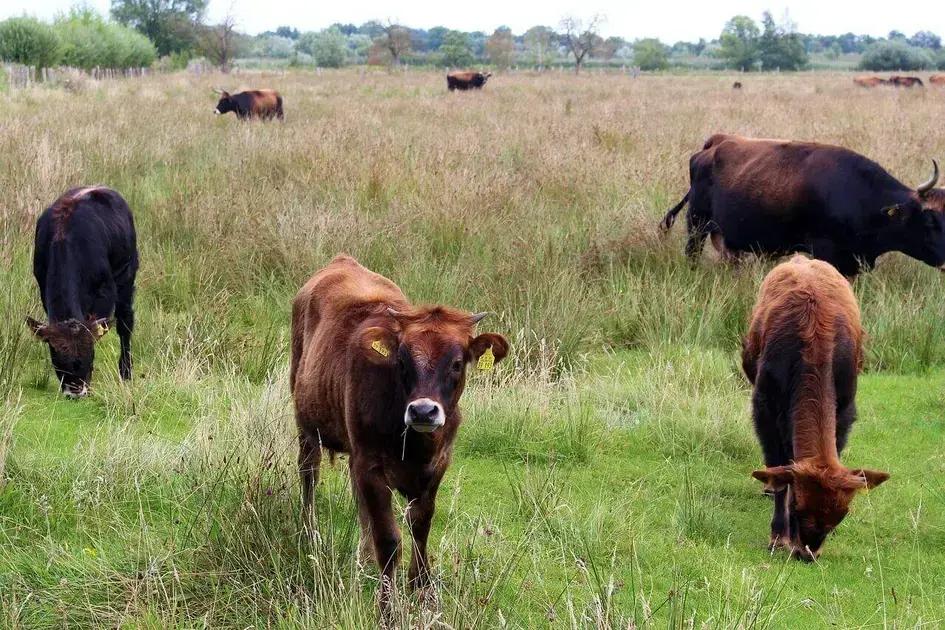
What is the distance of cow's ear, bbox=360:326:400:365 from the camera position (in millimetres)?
4035

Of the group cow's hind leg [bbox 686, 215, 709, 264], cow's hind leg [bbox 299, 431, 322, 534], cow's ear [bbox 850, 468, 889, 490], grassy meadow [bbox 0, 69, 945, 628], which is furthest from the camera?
cow's hind leg [bbox 686, 215, 709, 264]

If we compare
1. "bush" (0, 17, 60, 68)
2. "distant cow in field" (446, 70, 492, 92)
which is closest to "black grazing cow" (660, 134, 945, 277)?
"distant cow in field" (446, 70, 492, 92)

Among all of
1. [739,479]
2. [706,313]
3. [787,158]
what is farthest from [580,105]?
[739,479]

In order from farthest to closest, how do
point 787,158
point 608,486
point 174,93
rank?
point 174,93
point 787,158
point 608,486

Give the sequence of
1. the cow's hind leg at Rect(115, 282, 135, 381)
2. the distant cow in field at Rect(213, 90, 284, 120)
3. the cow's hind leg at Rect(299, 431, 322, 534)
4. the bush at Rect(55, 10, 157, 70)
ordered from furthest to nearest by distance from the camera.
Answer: the bush at Rect(55, 10, 157, 70) → the distant cow in field at Rect(213, 90, 284, 120) → the cow's hind leg at Rect(115, 282, 135, 381) → the cow's hind leg at Rect(299, 431, 322, 534)

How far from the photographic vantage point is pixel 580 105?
25328mm

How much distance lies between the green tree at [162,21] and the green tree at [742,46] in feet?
146

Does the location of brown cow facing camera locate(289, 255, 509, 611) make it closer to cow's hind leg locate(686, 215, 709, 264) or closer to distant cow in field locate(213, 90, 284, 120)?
cow's hind leg locate(686, 215, 709, 264)

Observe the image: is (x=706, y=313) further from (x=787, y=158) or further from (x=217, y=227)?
(x=217, y=227)

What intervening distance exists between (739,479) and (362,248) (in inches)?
180

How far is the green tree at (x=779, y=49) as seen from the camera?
8294cm

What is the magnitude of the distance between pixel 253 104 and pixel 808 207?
60.1 ft

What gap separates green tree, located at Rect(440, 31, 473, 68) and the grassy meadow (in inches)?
2665

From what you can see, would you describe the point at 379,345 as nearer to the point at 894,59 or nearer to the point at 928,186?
the point at 928,186
